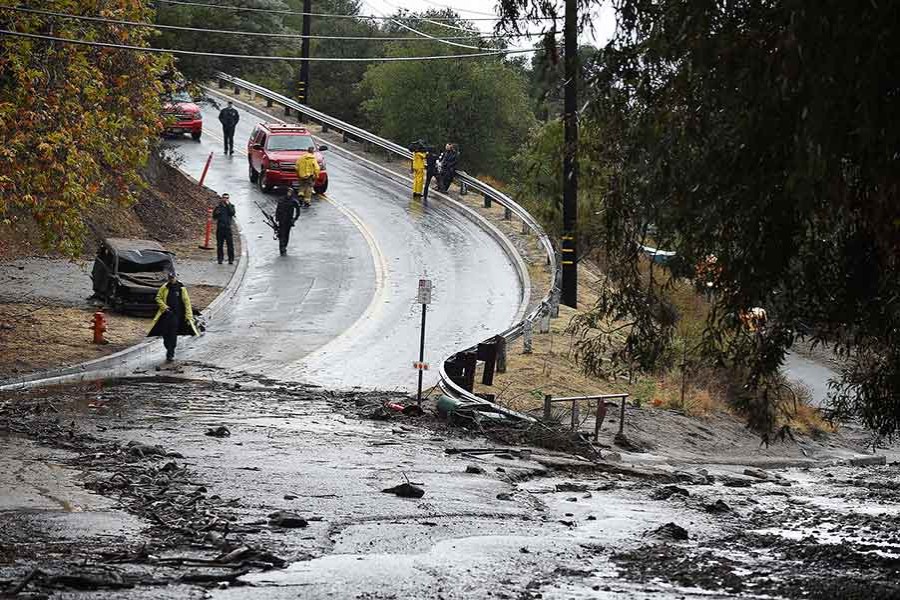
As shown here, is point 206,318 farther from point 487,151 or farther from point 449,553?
point 487,151

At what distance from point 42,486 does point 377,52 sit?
63.2 metres

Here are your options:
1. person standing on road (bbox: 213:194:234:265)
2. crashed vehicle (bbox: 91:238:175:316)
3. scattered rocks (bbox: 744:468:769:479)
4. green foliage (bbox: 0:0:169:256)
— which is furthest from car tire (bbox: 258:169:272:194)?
scattered rocks (bbox: 744:468:769:479)

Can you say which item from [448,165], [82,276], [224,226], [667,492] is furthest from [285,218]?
[667,492]

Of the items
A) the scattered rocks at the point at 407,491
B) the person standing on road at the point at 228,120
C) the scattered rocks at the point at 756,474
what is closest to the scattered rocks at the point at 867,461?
the scattered rocks at the point at 756,474

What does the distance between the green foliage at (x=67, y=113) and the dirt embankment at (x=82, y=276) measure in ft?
7.05

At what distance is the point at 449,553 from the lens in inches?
530

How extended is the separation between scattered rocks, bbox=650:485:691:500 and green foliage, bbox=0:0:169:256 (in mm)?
11395

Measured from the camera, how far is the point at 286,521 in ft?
46.3

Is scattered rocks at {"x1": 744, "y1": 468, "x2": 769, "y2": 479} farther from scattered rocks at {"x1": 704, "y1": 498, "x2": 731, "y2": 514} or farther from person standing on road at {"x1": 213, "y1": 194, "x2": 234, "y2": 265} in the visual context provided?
person standing on road at {"x1": 213, "y1": 194, "x2": 234, "y2": 265}

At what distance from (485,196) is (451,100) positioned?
15863mm

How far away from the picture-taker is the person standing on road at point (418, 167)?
45075 millimetres

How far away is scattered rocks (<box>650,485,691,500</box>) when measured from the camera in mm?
18406

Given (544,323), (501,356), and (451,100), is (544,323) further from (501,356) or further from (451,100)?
(451,100)

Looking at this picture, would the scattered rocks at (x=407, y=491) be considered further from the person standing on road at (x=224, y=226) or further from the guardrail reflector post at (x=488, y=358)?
the person standing on road at (x=224, y=226)
